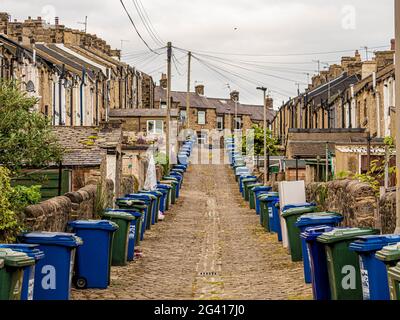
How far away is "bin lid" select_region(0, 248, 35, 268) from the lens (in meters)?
8.89

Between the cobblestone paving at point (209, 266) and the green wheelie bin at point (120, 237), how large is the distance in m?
0.27

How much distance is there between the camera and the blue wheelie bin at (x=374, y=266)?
30.9 feet

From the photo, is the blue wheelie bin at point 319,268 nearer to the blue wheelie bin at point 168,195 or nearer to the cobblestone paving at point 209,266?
the cobblestone paving at point 209,266

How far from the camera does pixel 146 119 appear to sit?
67.9 m

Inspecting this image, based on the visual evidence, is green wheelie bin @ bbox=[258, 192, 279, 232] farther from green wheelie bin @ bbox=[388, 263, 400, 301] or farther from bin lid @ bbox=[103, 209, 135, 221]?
green wheelie bin @ bbox=[388, 263, 400, 301]

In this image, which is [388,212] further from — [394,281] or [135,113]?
[135,113]

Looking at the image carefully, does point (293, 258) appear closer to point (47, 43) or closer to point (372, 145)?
point (372, 145)

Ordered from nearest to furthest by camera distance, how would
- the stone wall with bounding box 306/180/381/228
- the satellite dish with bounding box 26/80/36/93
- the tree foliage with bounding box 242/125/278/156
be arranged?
1. the stone wall with bounding box 306/180/381/228
2. the satellite dish with bounding box 26/80/36/93
3. the tree foliage with bounding box 242/125/278/156

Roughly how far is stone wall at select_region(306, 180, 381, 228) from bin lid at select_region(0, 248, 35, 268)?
25.9 ft

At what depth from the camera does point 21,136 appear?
24969 mm

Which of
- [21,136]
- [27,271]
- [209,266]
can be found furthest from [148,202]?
[27,271]

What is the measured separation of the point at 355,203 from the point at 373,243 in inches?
278

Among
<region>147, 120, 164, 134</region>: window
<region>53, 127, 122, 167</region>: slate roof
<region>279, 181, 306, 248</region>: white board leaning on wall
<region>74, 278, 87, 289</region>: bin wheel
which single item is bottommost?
<region>74, 278, 87, 289</region>: bin wheel

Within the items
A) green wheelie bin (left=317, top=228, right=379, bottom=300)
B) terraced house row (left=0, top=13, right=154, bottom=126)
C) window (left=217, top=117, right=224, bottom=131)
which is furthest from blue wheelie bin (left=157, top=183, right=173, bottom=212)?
window (left=217, top=117, right=224, bottom=131)
